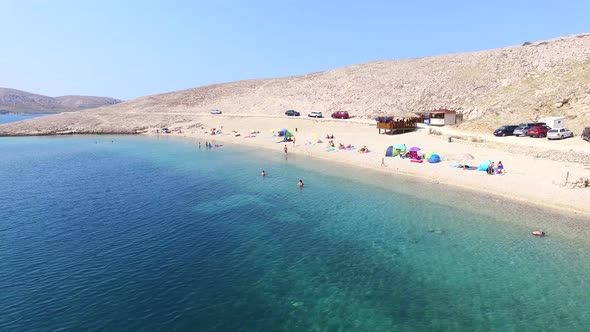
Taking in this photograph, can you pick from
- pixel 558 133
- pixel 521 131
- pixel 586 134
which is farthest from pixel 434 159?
pixel 586 134

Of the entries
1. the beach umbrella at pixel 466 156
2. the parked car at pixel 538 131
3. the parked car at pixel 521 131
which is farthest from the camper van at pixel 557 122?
the beach umbrella at pixel 466 156

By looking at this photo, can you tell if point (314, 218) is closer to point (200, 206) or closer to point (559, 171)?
point (200, 206)

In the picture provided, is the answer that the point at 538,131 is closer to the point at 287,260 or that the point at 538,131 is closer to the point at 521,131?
the point at 521,131

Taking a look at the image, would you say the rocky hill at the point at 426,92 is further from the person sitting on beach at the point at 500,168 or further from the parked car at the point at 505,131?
the person sitting on beach at the point at 500,168

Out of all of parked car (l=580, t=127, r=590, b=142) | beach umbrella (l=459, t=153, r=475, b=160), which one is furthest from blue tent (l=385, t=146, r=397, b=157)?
parked car (l=580, t=127, r=590, b=142)

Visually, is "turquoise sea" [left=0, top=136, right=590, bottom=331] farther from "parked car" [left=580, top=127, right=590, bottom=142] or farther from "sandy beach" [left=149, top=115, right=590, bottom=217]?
"parked car" [left=580, top=127, right=590, bottom=142]

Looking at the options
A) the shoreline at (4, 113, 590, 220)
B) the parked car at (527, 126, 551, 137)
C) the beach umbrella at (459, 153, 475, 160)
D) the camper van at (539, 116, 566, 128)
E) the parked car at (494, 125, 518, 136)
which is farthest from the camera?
the parked car at (494, 125, 518, 136)

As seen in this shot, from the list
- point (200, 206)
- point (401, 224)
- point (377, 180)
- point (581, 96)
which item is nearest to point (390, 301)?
point (401, 224)
